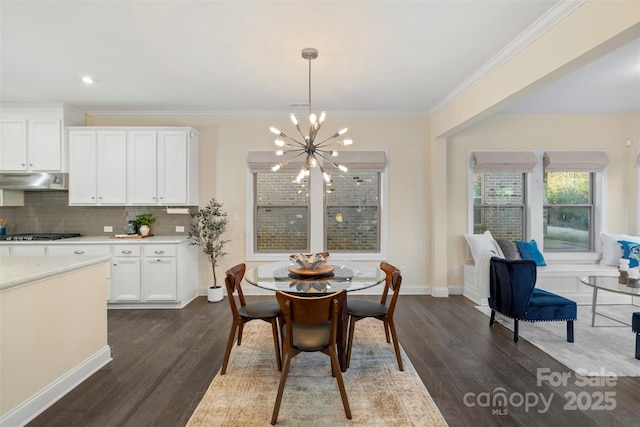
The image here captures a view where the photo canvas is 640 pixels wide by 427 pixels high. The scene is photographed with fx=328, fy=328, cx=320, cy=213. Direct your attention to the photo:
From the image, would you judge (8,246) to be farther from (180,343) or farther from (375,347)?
(375,347)

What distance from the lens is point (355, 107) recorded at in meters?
4.78

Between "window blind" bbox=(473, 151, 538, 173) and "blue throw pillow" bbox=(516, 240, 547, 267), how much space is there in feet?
3.85

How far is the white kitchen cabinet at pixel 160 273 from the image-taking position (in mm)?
4387

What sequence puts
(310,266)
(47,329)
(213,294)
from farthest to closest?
(213,294), (310,266), (47,329)

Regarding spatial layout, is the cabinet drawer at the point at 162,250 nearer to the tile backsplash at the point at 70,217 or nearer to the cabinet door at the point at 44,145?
the tile backsplash at the point at 70,217

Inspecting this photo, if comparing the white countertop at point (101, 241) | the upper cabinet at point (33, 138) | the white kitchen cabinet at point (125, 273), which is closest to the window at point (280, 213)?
the white countertop at point (101, 241)

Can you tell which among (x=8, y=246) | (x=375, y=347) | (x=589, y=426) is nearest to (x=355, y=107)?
(x=375, y=347)

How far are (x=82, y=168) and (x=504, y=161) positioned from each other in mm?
6260

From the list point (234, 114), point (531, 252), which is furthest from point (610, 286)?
point (234, 114)

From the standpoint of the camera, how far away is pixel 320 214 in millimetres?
5148

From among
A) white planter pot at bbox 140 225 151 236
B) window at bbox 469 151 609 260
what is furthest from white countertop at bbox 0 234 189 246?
window at bbox 469 151 609 260

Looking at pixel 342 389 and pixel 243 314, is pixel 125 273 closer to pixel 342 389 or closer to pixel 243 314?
pixel 243 314

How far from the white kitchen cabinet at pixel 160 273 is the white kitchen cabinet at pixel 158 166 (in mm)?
719

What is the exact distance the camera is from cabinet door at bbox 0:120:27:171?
14.8 ft
